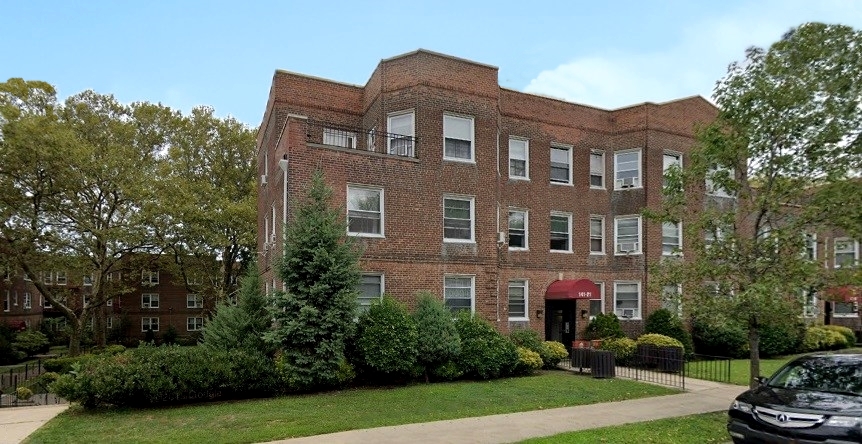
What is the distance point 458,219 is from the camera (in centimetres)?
1791

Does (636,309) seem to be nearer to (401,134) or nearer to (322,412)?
(401,134)

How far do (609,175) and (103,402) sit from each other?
62.7 ft

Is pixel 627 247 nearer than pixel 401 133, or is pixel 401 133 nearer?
pixel 401 133

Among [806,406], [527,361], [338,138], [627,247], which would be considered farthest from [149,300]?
[806,406]

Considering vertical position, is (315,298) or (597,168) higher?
(597,168)

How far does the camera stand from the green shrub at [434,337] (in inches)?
582

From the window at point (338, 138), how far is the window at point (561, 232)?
27.3 ft

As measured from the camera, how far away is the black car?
7094 mm

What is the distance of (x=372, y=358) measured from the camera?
13930mm

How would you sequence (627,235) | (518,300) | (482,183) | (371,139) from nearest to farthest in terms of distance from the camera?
(482,183) → (371,139) → (518,300) → (627,235)

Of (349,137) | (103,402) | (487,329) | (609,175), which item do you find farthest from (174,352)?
(609,175)

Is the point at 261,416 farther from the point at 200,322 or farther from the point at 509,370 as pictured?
the point at 200,322

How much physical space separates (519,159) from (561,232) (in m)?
3.42

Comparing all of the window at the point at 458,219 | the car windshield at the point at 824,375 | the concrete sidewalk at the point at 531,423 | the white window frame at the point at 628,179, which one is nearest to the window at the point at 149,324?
the window at the point at 458,219
